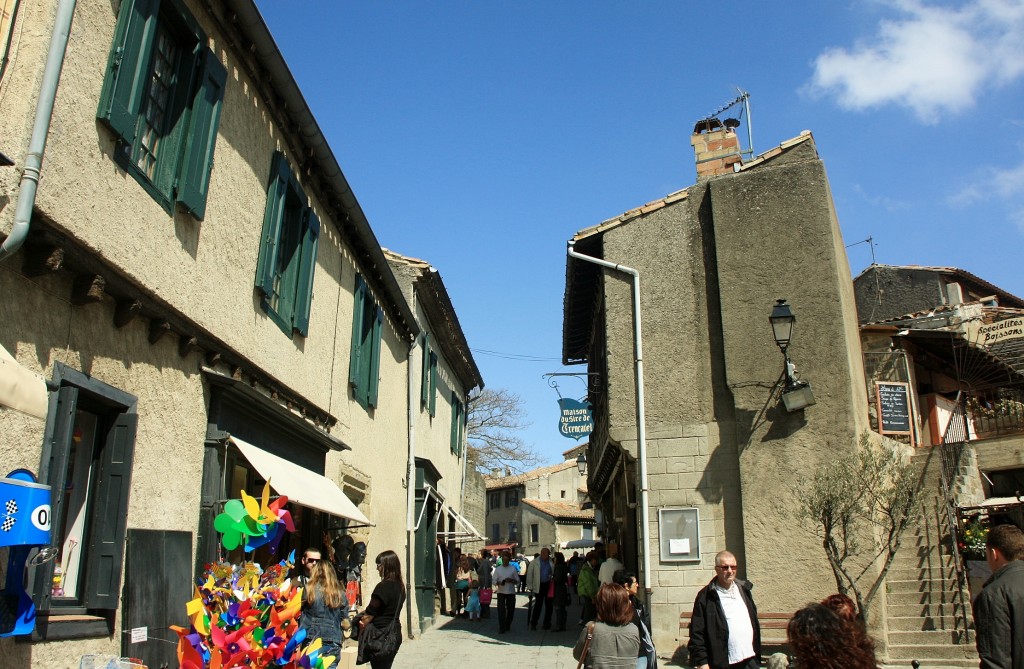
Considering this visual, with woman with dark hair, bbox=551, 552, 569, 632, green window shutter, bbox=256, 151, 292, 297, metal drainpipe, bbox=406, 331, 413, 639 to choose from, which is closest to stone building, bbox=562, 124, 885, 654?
woman with dark hair, bbox=551, 552, 569, 632

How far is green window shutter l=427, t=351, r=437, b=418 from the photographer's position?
716 inches

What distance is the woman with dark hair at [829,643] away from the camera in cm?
282

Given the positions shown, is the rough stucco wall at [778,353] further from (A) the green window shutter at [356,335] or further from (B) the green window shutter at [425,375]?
(B) the green window shutter at [425,375]

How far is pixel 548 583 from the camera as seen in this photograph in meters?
15.1

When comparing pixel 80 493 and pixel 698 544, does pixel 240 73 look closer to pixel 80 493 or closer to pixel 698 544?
pixel 80 493

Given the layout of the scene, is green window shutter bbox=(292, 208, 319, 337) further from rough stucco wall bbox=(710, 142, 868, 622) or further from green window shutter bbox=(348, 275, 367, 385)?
rough stucco wall bbox=(710, 142, 868, 622)

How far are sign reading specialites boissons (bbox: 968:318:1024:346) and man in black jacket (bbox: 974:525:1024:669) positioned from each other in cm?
1575

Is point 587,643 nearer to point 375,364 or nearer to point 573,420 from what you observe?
point 375,364

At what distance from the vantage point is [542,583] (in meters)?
15.2

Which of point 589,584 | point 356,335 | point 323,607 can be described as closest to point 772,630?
point 589,584

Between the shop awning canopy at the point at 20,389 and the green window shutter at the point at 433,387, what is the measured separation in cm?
1416

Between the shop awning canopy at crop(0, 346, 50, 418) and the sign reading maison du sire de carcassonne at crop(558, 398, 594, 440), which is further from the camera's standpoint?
the sign reading maison du sire de carcassonne at crop(558, 398, 594, 440)

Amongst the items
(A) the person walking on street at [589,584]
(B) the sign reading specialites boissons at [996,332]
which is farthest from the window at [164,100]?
(B) the sign reading specialites boissons at [996,332]

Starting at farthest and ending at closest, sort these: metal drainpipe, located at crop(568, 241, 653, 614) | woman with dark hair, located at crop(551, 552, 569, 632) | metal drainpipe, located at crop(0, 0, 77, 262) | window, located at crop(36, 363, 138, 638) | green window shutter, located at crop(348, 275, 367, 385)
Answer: woman with dark hair, located at crop(551, 552, 569, 632) < green window shutter, located at crop(348, 275, 367, 385) < metal drainpipe, located at crop(568, 241, 653, 614) < window, located at crop(36, 363, 138, 638) < metal drainpipe, located at crop(0, 0, 77, 262)
